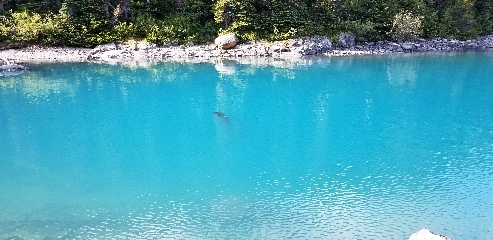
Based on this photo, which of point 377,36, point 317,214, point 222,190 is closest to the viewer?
point 317,214

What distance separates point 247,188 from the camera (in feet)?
50.9

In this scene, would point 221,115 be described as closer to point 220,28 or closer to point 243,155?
point 243,155

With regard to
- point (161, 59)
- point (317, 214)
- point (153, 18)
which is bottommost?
point (317, 214)

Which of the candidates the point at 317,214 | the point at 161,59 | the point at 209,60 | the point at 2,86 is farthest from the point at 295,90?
the point at 2,86

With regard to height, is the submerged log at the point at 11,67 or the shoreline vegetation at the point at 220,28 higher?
the shoreline vegetation at the point at 220,28

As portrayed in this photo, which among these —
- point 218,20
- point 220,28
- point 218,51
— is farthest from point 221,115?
point 220,28

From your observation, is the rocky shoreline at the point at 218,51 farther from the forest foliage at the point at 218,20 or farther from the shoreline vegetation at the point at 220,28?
the forest foliage at the point at 218,20

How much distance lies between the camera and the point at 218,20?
4166cm

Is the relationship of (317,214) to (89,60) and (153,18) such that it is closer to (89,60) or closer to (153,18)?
(89,60)

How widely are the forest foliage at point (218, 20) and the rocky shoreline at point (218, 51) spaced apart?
926mm

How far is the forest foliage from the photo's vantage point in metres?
38.3

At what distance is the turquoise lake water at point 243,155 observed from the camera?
13164mm

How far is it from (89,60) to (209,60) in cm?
1113

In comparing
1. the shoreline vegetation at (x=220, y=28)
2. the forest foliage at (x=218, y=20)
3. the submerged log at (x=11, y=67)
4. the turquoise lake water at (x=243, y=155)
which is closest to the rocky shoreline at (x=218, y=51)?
the shoreline vegetation at (x=220, y=28)
